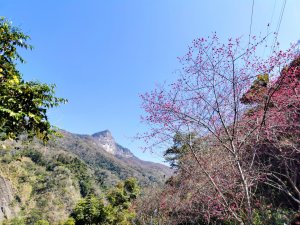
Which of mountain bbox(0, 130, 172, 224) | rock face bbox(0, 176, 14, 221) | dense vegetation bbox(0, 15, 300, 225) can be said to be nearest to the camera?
dense vegetation bbox(0, 15, 300, 225)

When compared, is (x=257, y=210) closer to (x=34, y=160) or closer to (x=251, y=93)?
(x=251, y=93)

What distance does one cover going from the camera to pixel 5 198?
103ft

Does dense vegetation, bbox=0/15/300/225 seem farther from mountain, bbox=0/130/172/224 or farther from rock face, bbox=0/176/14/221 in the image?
rock face, bbox=0/176/14/221

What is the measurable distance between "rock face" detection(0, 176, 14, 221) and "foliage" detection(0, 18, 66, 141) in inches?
1138

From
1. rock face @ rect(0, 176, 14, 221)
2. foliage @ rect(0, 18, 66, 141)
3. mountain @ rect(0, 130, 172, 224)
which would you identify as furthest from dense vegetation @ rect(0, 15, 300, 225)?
rock face @ rect(0, 176, 14, 221)

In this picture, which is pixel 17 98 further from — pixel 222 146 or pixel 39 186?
pixel 39 186

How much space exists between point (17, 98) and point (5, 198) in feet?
107

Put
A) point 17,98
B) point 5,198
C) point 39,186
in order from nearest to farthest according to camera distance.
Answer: point 17,98 < point 5,198 < point 39,186

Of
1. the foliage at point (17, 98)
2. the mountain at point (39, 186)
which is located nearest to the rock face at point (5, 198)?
the mountain at point (39, 186)

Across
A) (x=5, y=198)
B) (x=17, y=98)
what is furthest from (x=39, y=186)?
(x=17, y=98)

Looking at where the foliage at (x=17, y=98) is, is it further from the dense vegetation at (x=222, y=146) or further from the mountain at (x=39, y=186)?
the mountain at (x=39, y=186)

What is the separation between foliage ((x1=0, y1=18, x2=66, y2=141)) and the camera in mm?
4566

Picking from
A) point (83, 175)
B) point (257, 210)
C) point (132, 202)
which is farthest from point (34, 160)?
point (257, 210)

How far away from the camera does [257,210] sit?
8.45 metres
